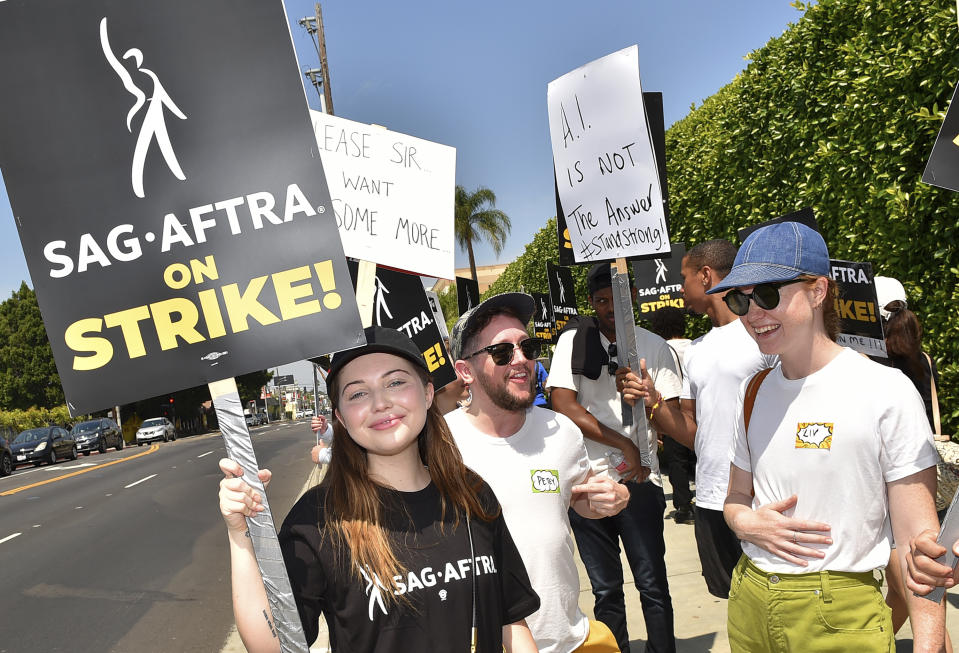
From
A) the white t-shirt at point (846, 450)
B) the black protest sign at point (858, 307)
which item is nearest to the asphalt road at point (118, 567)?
the black protest sign at point (858, 307)

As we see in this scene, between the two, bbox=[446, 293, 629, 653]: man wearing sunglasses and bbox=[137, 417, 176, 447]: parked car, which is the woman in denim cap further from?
bbox=[137, 417, 176, 447]: parked car

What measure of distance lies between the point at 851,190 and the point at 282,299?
6.34 metres

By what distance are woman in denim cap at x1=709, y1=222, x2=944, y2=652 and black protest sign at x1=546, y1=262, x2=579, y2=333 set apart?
21.4 feet

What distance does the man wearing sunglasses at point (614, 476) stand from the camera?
4113 mm

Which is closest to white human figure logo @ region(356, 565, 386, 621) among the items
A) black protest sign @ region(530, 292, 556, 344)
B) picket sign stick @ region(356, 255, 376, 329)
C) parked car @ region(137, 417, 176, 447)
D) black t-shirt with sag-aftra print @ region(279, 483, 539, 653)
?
black t-shirt with sag-aftra print @ region(279, 483, 539, 653)

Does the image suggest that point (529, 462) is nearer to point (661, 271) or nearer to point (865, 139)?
point (865, 139)

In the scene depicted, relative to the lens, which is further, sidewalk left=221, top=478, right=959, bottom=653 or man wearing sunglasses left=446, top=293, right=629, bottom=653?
sidewalk left=221, top=478, right=959, bottom=653

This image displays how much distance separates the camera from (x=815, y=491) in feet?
7.61

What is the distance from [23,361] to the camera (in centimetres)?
5531

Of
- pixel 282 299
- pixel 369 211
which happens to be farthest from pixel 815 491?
pixel 369 211

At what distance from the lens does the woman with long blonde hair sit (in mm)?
1869

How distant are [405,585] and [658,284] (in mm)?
8358

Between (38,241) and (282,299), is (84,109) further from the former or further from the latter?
(282,299)

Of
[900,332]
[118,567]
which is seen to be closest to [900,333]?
[900,332]
